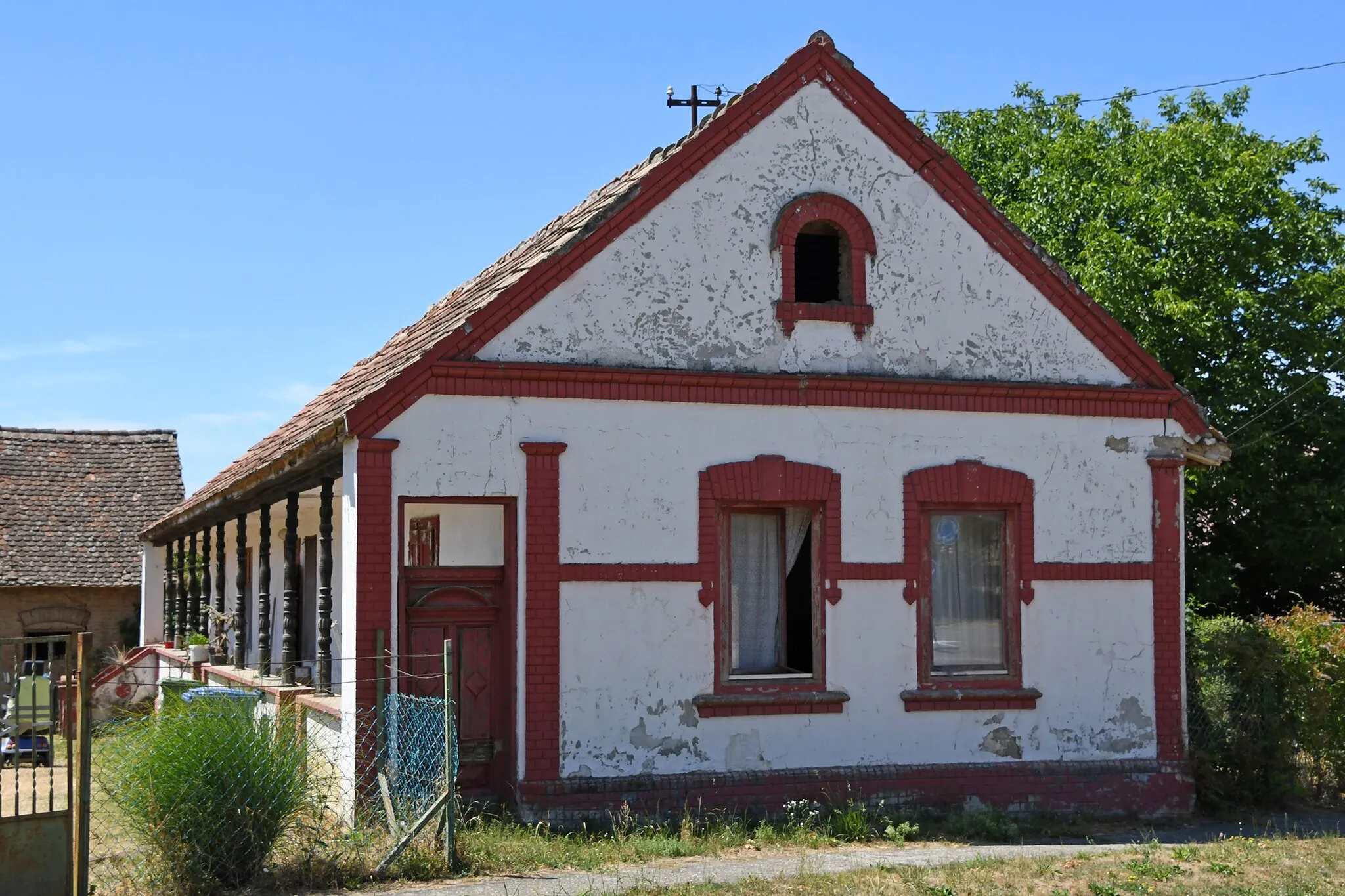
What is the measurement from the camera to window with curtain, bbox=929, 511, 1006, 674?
13750 mm

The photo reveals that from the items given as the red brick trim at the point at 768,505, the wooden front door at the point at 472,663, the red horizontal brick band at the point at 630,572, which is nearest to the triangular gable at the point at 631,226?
the wooden front door at the point at 472,663

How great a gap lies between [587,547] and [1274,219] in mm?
18079

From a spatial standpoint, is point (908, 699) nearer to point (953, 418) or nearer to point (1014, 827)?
point (1014, 827)

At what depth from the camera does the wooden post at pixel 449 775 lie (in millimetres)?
10062

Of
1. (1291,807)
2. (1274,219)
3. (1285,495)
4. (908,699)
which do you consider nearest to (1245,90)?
(1274,219)

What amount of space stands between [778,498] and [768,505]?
0.85ft

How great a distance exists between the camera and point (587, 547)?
40.9 ft

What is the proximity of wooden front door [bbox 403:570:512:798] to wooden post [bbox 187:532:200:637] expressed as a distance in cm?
1269

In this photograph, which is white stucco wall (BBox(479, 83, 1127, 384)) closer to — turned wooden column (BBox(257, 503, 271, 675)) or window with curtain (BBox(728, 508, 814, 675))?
window with curtain (BBox(728, 508, 814, 675))

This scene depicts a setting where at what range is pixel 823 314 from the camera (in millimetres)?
13438

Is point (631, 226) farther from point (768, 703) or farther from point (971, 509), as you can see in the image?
point (768, 703)

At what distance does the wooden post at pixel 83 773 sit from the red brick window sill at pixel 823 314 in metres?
6.94

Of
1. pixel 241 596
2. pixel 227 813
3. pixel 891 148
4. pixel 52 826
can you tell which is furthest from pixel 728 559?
pixel 241 596

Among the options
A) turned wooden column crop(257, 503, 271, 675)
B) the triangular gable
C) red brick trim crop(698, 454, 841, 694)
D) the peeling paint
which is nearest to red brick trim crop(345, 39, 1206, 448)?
the triangular gable
